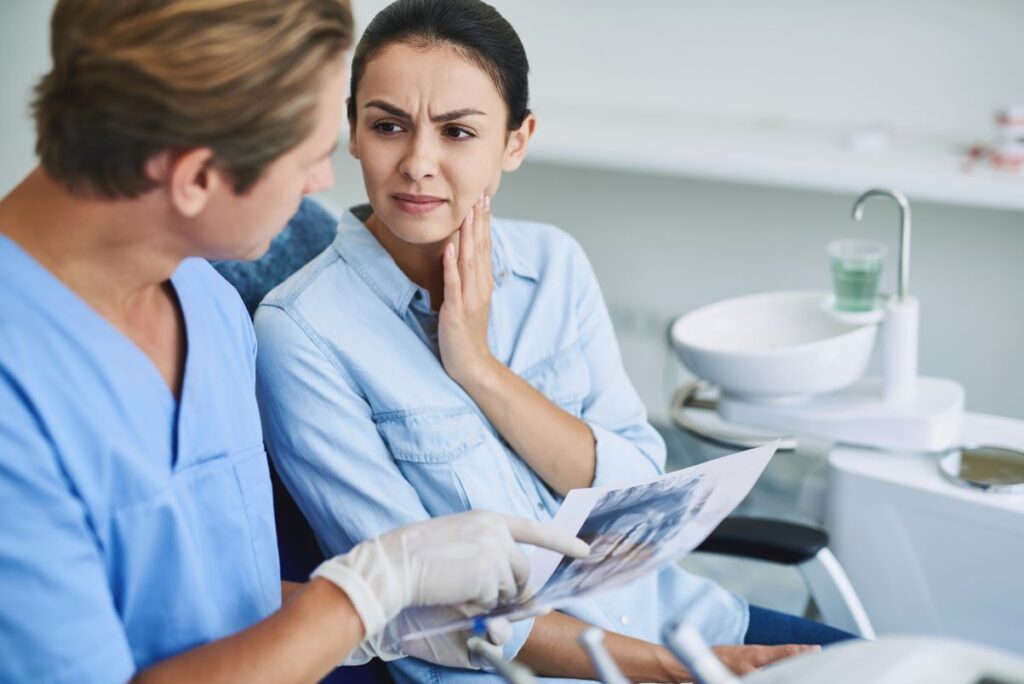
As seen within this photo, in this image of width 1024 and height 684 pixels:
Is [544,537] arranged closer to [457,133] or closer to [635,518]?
[635,518]

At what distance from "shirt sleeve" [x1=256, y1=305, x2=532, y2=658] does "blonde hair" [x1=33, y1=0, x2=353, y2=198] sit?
381 mm

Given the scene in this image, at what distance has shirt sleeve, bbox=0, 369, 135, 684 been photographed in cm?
72

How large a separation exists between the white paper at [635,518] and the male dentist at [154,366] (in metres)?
0.10

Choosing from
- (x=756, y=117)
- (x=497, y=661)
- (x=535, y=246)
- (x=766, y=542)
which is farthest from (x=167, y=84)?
(x=756, y=117)

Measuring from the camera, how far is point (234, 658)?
83 centimetres

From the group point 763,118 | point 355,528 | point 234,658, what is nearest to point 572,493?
point 355,528

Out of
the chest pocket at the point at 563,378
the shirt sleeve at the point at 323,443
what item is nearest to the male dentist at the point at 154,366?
the shirt sleeve at the point at 323,443

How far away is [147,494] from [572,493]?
0.42 meters

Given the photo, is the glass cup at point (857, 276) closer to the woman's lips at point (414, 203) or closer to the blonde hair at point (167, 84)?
the woman's lips at point (414, 203)

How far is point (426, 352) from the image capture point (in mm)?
1241

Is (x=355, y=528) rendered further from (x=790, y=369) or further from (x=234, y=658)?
(x=790, y=369)

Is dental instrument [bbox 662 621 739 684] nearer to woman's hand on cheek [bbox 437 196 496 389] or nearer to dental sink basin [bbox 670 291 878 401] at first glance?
woman's hand on cheek [bbox 437 196 496 389]

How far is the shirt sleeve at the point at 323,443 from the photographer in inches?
44.5

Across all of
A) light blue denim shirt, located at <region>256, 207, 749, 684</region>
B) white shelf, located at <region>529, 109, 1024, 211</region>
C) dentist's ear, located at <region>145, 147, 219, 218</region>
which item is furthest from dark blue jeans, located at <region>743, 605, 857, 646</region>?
white shelf, located at <region>529, 109, 1024, 211</region>
